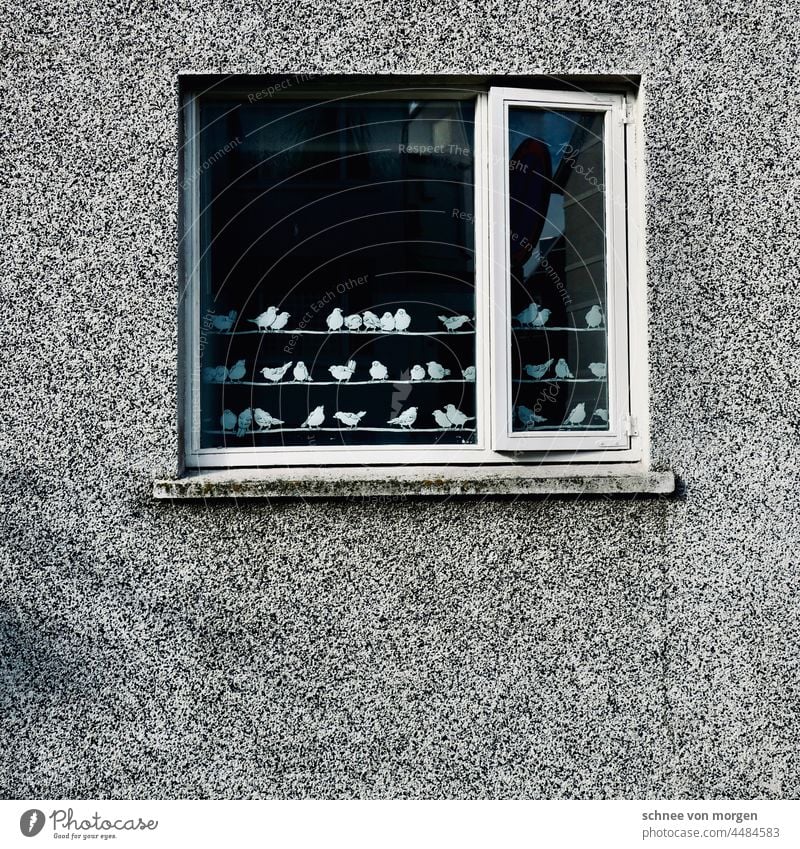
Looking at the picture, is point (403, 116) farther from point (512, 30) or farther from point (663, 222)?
point (663, 222)

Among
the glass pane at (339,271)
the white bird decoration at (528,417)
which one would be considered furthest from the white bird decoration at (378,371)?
the white bird decoration at (528,417)

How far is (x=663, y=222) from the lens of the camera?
3.26 m

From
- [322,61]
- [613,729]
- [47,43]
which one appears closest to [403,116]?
[322,61]

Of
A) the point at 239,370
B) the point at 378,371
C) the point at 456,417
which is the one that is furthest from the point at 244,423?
the point at 456,417

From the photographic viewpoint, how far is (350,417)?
3316 millimetres

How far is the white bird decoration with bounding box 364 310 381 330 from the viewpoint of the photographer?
3.33 m

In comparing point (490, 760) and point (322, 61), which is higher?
point (322, 61)

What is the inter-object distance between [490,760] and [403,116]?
2382 millimetres

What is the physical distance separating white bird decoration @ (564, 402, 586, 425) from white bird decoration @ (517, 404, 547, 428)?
0.31ft

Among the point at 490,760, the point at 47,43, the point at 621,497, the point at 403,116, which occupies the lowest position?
the point at 490,760

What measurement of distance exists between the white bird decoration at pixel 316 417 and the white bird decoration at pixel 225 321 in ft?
1.46

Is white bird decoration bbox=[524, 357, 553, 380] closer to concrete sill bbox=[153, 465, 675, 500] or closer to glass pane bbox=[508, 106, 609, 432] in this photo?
glass pane bbox=[508, 106, 609, 432]

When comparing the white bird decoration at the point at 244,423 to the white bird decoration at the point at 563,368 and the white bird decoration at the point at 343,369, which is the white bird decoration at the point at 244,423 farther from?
the white bird decoration at the point at 563,368

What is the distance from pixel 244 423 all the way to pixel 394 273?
793 millimetres
